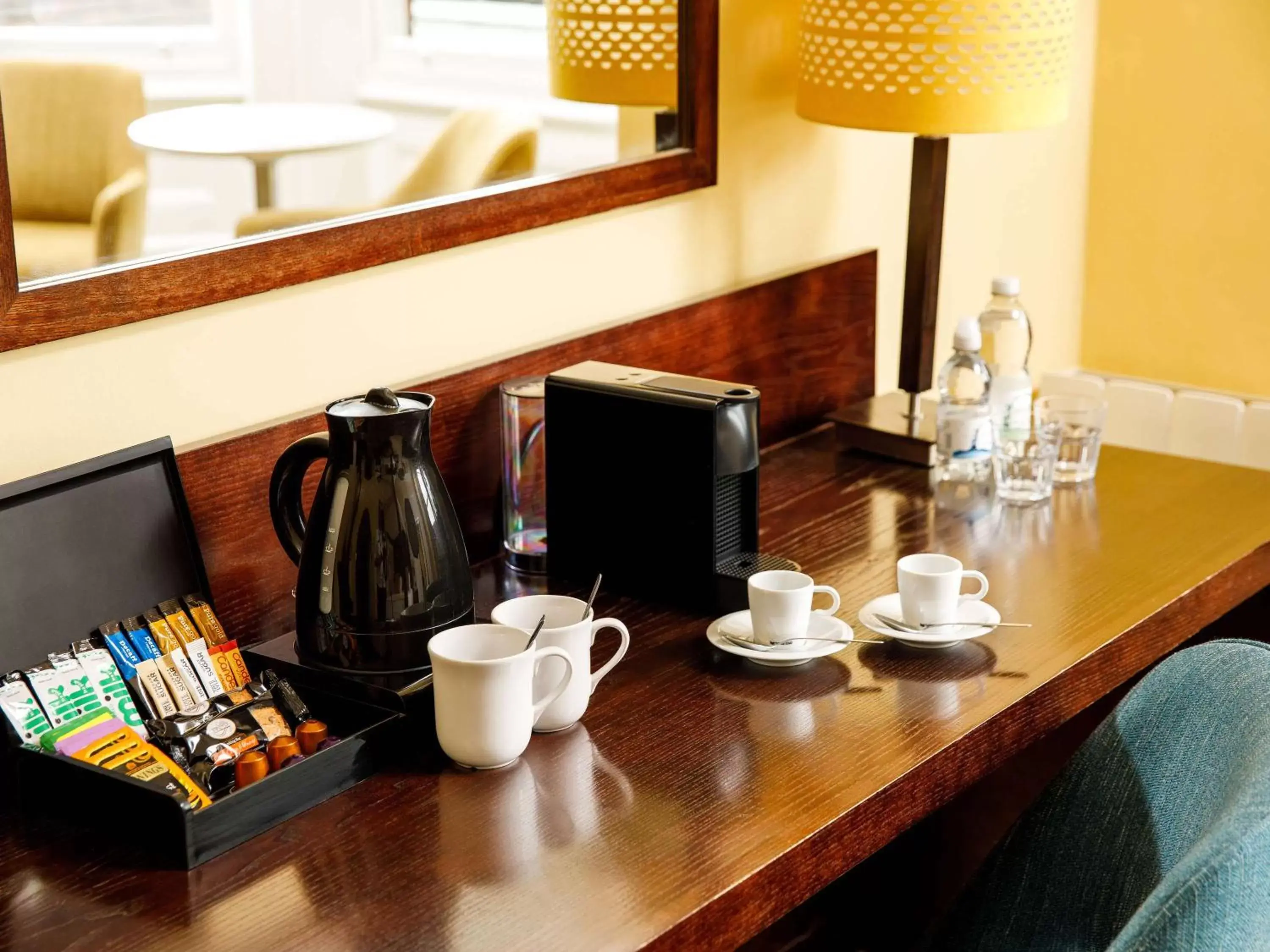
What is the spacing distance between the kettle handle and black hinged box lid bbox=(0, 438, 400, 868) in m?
0.07

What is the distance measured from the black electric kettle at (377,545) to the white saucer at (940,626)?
0.37 metres

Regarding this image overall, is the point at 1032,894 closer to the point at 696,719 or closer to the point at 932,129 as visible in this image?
the point at 696,719

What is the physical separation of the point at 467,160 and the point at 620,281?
27cm

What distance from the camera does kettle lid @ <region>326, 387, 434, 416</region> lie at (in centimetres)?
116

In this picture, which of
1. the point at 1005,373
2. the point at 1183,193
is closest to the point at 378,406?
the point at 1005,373

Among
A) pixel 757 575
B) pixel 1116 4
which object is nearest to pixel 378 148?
pixel 757 575

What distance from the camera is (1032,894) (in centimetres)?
124

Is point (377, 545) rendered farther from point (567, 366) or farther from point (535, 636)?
point (567, 366)

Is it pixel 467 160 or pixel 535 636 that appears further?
pixel 467 160

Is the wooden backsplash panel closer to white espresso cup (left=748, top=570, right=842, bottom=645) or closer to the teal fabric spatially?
white espresso cup (left=748, top=570, right=842, bottom=645)

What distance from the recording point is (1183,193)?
2.29 m

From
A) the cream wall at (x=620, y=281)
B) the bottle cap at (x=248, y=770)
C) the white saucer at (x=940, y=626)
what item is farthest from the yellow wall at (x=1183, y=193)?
the bottle cap at (x=248, y=770)

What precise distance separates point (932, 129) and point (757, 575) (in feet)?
1.90

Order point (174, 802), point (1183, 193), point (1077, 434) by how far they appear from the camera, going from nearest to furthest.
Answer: point (174, 802)
point (1077, 434)
point (1183, 193)
